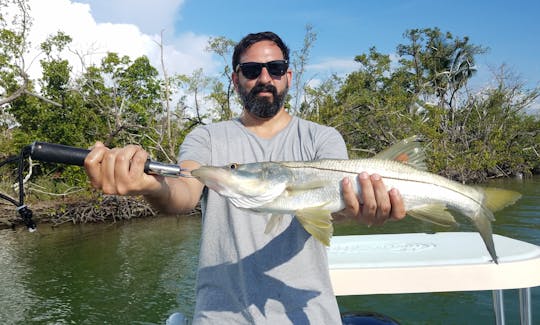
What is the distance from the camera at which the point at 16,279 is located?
34.6ft

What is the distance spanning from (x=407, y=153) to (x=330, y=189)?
0.61 meters

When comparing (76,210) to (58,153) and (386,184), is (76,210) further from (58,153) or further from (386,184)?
(386,184)

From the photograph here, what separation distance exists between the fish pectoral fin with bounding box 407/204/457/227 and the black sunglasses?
51.1 inches

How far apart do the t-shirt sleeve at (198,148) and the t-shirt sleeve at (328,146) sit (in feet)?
2.33

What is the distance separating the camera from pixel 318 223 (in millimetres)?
2004

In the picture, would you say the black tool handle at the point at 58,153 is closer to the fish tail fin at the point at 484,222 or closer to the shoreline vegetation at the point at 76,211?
the fish tail fin at the point at 484,222

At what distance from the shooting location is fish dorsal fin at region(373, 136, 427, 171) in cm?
238

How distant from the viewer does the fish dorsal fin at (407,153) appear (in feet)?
7.82

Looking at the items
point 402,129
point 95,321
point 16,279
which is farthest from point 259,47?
point 402,129

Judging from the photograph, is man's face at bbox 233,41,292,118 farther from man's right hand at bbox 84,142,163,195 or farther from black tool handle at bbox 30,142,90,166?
black tool handle at bbox 30,142,90,166

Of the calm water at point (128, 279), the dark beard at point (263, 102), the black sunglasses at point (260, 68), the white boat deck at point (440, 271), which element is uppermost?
the black sunglasses at point (260, 68)

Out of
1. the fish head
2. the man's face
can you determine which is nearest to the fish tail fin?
the fish head

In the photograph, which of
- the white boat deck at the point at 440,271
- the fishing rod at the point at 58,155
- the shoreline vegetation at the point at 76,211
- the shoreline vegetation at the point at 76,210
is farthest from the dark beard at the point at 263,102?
the shoreline vegetation at the point at 76,211

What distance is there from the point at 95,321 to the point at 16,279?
4.05 metres
